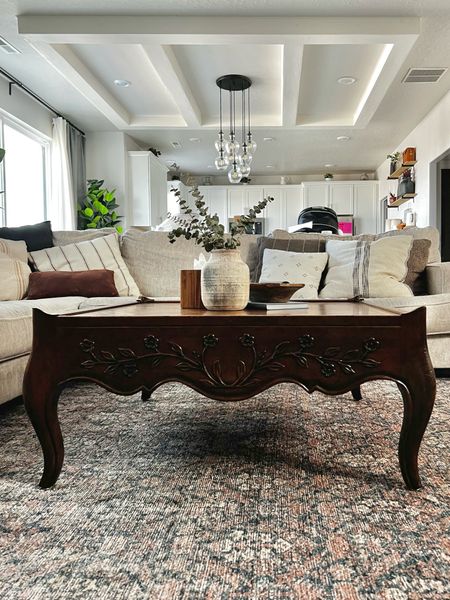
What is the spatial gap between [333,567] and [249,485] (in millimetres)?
398

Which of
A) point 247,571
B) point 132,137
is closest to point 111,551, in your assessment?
point 247,571

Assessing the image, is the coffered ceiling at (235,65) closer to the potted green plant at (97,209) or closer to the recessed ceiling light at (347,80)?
the recessed ceiling light at (347,80)

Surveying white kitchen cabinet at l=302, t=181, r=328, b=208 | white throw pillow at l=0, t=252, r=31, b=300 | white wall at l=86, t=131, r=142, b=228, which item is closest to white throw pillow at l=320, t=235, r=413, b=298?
white throw pillow at l=0, t=252, r=31, b=300

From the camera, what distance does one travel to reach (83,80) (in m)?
4.95

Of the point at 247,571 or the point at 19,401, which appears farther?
the point at 19,401

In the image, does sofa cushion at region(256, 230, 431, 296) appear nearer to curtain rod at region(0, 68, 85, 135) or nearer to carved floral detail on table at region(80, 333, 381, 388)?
carved floral detail on table at region(80, 333, 381, 388)

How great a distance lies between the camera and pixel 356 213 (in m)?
9.68

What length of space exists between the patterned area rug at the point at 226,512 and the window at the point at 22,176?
4.12 meters

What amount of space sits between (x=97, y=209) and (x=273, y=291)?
5616 mm

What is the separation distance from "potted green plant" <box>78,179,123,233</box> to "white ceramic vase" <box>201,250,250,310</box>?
18.2ft

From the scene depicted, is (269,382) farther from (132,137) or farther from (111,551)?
(132,137)

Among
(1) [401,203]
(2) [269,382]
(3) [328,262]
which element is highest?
(1) [401,203]

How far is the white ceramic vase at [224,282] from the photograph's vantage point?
5.06 feet

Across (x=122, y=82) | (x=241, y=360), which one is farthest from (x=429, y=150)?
(x=241, y=360)
